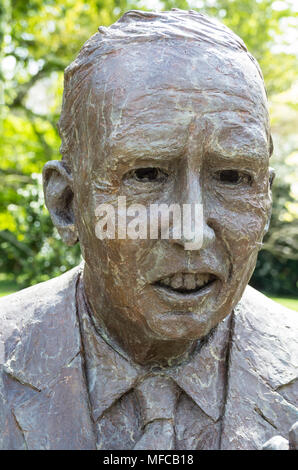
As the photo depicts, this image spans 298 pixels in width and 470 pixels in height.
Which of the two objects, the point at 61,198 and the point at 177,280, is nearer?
the point at 177,280

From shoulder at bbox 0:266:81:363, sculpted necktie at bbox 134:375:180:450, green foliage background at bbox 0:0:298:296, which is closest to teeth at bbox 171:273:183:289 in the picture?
sculpted necktie at bbox 134:375:180:450

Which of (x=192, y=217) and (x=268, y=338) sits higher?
(x=192, y=217)

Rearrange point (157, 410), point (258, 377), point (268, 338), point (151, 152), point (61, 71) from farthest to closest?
1. point (61, 71)
2. point (268, 338)
3. point (258, 377)
4. point (157, 410)
5. point (151, 152)

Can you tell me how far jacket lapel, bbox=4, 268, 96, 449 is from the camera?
7.34 ft

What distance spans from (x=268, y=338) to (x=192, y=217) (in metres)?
0.77

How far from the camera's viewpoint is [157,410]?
2.30 m

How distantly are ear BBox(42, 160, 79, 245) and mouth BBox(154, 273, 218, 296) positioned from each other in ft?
1.53

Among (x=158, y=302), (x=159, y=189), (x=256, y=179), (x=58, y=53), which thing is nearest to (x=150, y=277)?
(x=158, y=302)

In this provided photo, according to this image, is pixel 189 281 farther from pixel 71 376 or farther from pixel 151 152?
pixel 71 376

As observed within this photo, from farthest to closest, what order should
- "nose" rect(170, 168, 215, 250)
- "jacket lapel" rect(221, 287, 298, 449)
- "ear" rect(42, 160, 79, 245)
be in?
"ear" rect(42, 160, 79, 245) < "jacket lapel" rect(221, 287, 298, 449) < "nose" rect(170, 168, 215, 250)

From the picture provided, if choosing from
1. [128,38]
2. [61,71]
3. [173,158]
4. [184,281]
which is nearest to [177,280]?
[184,281]

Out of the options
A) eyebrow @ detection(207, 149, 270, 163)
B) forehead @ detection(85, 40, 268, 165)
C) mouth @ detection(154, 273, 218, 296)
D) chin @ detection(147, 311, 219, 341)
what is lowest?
chin @ detection(147, 311, 219, 341)

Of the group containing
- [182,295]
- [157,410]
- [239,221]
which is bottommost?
[157,410]

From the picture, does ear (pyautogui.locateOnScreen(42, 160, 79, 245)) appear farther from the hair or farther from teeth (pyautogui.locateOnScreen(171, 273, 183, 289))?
Result: teeth (pyautogui.locateOnScreen(171, 273, 183, 289))
